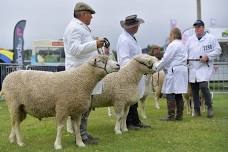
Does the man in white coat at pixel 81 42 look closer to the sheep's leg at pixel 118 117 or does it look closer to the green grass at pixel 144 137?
the green grass at pixel 144 137

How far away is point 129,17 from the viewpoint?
8789mm

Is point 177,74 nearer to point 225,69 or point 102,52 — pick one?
point 102,52

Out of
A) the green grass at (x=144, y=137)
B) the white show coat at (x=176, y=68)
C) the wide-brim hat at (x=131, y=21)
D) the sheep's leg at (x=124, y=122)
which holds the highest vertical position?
the wide-brim hat at (x=131, y=21)

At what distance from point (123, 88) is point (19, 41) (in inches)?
711

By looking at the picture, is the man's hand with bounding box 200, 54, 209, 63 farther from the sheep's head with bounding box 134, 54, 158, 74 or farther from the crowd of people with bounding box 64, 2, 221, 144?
the sheep's head with bounding box 134, 54, 158, 74

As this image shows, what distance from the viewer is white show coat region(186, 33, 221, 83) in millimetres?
10508

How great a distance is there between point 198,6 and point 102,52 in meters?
18.9

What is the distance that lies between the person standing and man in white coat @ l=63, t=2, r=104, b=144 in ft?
10.3

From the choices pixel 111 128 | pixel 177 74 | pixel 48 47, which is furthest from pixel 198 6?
pixel 111 128

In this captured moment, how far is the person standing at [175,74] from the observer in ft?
32.6

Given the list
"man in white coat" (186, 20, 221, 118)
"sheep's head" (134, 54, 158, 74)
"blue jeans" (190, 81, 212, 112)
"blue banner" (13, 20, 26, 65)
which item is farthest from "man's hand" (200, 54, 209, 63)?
"blue banner" (13, 20, 26, 65)

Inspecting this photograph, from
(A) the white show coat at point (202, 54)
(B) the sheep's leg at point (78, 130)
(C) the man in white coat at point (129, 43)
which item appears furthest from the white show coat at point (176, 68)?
(B) the sheep's leg at point (78, 130)

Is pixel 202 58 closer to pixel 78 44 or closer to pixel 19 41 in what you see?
pixel 78 44

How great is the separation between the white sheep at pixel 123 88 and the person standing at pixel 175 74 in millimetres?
1556
